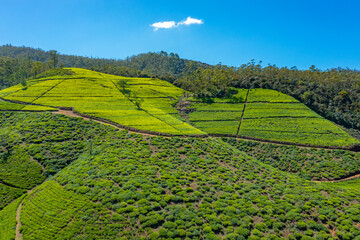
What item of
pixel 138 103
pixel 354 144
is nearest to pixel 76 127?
pixel 138 103

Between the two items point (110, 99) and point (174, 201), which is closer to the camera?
point (174, 201)

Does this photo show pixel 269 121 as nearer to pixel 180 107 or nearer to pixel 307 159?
pixel 307 159

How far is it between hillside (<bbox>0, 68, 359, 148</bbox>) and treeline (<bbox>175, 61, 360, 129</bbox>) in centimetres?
656

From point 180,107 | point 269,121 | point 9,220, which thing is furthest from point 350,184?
point 9,220

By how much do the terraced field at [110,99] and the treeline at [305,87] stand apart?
1816 centimetres

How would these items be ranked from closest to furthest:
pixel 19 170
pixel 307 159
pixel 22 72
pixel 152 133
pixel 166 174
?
pixel 166 174 → pixel 19 170 → pixel 307 159 → pixel 152 133 → pixel 22 72

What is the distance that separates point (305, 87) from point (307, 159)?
194 ft

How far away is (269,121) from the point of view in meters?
76.2

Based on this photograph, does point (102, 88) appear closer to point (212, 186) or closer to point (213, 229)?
point (212, 186)

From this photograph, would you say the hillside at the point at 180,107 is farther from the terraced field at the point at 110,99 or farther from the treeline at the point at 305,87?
the treeline at the point at 305,87

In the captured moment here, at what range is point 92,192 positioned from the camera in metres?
33.2

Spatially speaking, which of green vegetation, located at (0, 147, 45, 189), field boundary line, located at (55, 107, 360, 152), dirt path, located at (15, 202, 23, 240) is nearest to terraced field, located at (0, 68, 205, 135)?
field boundary line, located at (55, 107, 360, 152)

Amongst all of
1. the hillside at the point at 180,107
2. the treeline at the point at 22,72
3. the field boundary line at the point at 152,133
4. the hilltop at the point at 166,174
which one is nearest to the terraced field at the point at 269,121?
the hillside at the point at 180,107

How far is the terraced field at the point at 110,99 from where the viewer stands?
6583 centimetres
